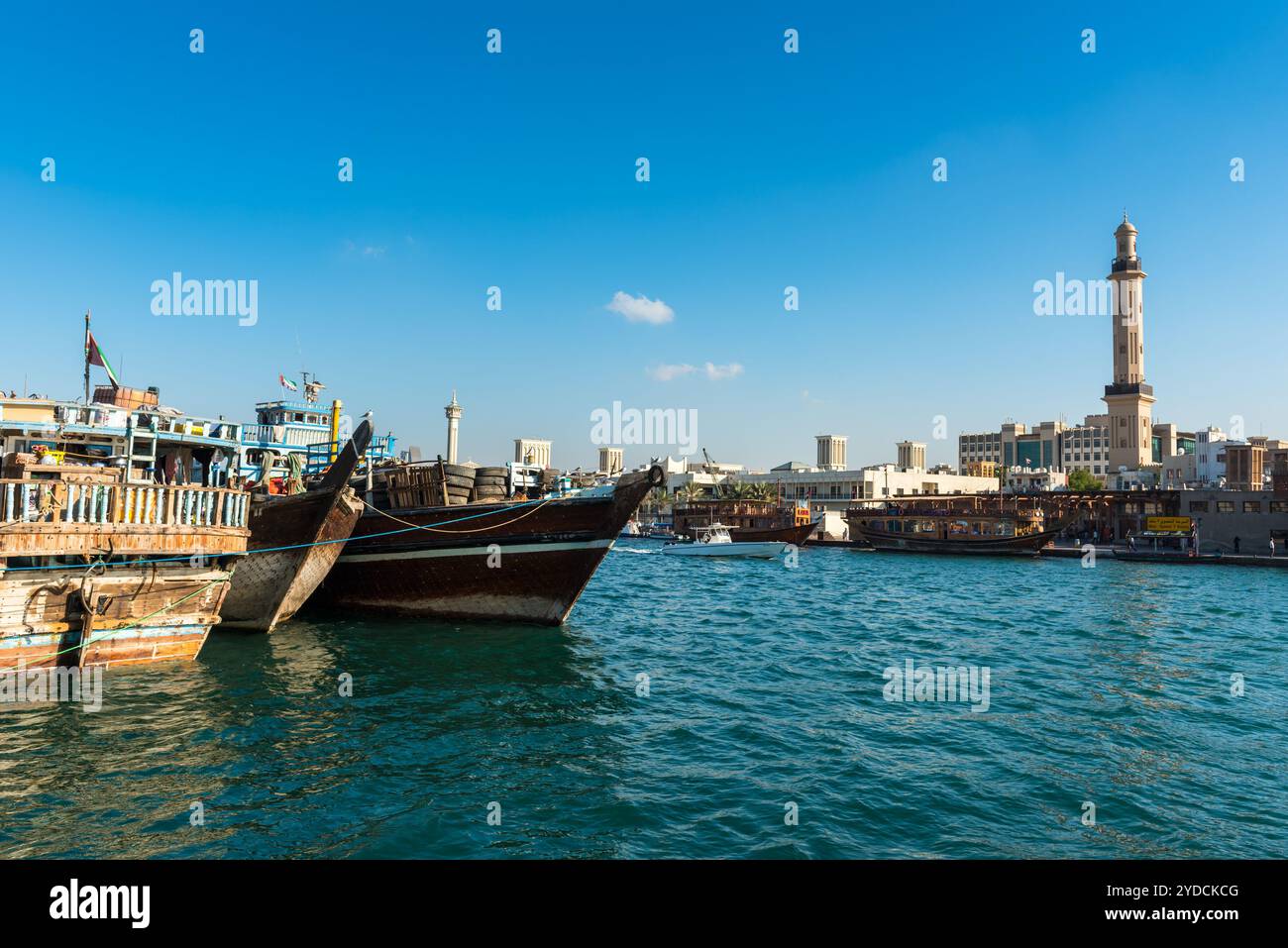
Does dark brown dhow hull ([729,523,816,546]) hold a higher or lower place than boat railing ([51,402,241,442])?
lower

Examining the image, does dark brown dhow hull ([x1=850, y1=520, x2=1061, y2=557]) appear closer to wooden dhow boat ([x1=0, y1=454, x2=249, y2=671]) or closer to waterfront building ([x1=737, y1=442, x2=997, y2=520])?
waterfront building ([x1=737, y1=442, x2=997, y2=520])

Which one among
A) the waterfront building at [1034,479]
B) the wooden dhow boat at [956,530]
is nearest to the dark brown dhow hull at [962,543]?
the wooden dhow boat at [956,530]

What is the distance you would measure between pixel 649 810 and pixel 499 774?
2.23m

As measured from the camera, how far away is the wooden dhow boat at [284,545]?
1864cm

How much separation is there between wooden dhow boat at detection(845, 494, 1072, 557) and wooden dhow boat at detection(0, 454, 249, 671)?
61998 mm

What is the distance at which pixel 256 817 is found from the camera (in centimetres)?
835

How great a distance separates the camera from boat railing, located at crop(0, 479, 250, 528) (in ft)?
41.5

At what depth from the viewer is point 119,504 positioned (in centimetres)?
1388

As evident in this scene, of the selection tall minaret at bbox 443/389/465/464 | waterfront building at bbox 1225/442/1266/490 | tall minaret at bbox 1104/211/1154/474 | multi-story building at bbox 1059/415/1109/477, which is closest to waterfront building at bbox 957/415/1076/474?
multi-story building at bbox 1059/415/1109/477
